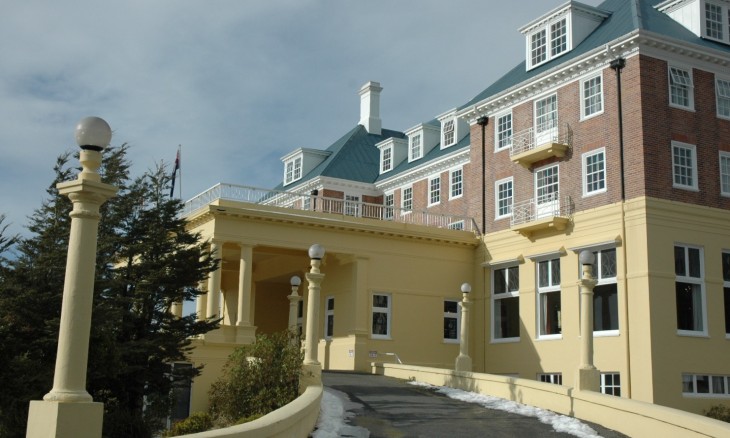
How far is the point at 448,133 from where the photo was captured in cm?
4166

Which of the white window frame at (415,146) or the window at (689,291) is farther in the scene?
the white window frame at (415,146)

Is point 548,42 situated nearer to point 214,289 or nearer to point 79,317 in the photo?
point 214,289

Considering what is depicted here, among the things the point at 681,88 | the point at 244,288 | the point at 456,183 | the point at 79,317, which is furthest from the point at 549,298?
the point at 79,317

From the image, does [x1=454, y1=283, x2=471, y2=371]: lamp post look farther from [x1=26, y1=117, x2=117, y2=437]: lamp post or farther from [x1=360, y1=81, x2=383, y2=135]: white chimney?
[x1=360, y1=81, x2=383, y2=135]: white chimney

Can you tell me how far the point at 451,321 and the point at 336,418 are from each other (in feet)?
57.6

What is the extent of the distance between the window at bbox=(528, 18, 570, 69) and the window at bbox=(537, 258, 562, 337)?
8.01m

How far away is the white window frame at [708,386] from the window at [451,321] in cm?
990

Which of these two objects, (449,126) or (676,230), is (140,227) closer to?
(676,230)

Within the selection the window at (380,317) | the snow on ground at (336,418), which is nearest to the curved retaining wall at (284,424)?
the snow on ground at (336,418)

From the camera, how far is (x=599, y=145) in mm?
27953

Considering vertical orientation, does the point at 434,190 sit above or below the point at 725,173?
above

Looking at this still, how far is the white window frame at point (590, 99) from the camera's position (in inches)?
1113

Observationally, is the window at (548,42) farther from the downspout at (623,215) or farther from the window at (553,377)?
the window at (553,377)

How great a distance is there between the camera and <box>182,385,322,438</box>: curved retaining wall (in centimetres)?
962
